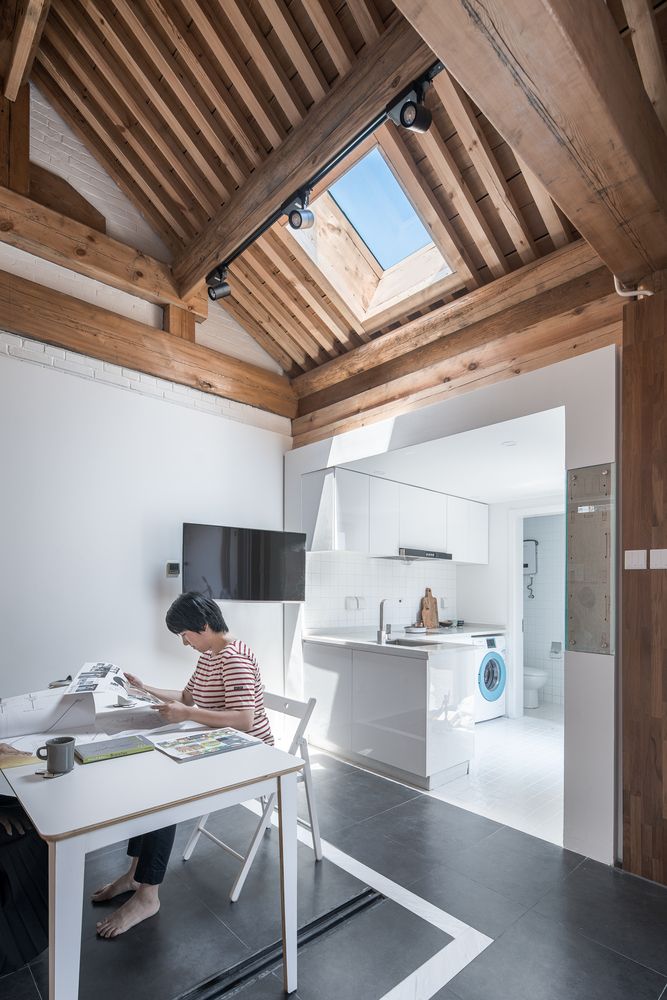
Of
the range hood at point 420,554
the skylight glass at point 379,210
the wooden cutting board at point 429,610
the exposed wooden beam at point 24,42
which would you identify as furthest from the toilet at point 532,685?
the exposed wooden beam at point 24,42

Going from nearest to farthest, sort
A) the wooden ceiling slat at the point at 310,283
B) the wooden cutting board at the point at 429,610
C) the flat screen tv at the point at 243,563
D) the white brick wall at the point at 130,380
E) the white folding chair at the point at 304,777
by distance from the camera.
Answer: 1. the white folding chair at the point at 304,777
2. the white brick wall at the point at 130,380
3. the flat screen tv at the point at 243,563
4. the wooden ceiling slat at the point at 310,283
5. the wooden cutting board at the point at 429,610

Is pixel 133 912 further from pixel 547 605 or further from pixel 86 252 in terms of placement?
pixel 547 605

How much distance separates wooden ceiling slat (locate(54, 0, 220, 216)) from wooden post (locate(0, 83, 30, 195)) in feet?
1.85

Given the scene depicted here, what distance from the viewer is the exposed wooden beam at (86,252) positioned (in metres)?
3.57

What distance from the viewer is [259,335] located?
4.97 m

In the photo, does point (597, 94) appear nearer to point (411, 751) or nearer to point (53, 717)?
point (53, 717)

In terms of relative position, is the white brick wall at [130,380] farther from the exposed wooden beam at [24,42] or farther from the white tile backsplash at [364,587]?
the exposed wooden beam at [24,42]

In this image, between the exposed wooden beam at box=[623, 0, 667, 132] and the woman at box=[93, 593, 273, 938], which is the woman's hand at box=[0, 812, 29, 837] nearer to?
the woman at box=[93, 593, 273, 938]

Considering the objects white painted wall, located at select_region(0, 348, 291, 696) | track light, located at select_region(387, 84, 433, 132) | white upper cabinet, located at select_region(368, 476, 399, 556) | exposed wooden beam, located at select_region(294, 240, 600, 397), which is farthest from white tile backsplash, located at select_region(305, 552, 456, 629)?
track light, located at select_region(387, 84, 433, 132)

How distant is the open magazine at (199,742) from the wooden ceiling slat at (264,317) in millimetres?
3484

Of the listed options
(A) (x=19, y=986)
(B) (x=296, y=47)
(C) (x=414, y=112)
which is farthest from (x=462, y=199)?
(A) (x=19, y=986)

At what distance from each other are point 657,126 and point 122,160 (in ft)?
11.1

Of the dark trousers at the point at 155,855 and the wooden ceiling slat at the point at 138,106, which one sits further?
the wooden ceiling slat at the point at 138,106

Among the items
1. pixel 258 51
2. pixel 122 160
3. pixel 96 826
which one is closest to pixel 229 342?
pixel 122 160
